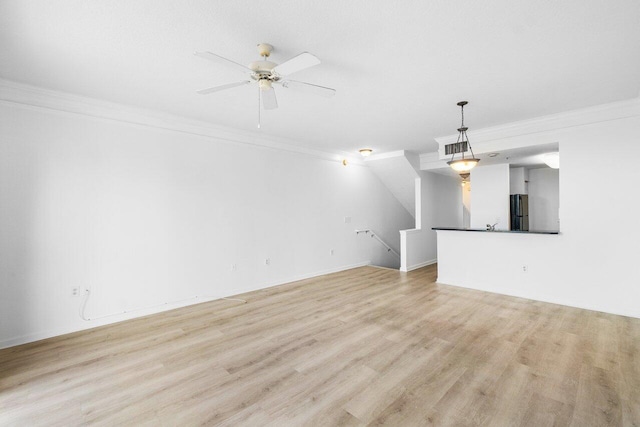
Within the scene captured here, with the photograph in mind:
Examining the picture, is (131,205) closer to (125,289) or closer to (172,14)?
(125,289)

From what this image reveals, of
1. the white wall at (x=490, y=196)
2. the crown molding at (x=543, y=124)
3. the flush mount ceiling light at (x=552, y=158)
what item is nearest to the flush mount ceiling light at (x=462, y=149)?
the crown molding at (x=543, y=124)

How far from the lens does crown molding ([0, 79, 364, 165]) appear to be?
3160mm

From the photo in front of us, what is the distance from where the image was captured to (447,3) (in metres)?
1.91

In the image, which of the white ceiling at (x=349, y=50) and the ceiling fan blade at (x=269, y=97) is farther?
the ceiling fan blade at (x=269, y=97)

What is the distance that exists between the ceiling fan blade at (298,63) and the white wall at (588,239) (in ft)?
13.8

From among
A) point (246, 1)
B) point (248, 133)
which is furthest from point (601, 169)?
point (248, 133)

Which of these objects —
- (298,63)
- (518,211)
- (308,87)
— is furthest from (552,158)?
(298,63)

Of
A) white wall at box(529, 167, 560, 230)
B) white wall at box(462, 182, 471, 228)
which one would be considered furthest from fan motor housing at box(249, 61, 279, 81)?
white wall at box(462, 182, 471, 228)

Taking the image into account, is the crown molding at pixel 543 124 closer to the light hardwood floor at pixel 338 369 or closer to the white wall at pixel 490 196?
the white wall at pixel 490 196

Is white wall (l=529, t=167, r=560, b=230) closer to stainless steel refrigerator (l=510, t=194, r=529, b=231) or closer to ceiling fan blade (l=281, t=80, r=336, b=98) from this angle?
stainless steel refrigerator (l=510, t=194, r=529, b=231)

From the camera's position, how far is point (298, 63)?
219 cm

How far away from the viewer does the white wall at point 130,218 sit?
3184 mm

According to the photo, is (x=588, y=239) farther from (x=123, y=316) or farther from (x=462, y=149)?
(x=123, y=316)

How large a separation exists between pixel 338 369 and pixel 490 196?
546 cm
